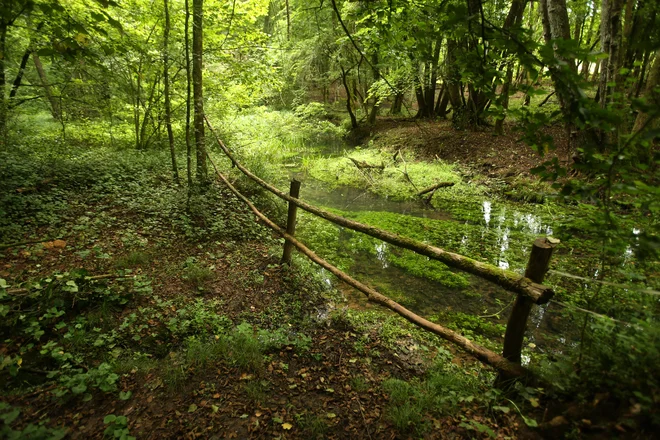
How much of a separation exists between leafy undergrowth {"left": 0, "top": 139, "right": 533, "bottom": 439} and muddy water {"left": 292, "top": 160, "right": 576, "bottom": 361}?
880 millimetres

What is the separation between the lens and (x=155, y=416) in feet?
8.09

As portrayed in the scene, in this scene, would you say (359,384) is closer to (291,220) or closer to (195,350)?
(195,350)

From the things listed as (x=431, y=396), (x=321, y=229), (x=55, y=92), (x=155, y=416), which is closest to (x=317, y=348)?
(x=431, y=396)

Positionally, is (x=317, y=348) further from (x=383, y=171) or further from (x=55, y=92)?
(x=383, y=171)

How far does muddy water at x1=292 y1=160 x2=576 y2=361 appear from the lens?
4352 millimetres

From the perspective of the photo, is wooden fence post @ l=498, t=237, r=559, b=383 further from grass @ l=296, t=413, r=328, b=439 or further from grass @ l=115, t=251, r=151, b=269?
grass @ l=115, t=251, r=151, b=269

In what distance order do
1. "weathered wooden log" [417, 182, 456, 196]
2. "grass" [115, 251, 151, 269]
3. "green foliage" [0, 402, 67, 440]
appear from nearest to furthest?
"green foliage" [0, 402, 67, 440] < "grass" [115, 251, 151, 269] < "weathered wooden log" [417, 182, 456, 196]

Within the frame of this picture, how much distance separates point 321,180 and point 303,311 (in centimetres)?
850

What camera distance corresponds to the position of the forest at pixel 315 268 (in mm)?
1863

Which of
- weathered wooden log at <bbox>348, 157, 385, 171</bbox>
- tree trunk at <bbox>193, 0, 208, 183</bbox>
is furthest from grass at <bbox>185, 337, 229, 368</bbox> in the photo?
weathered wooden log at <bbox>348, 157, 385, 171</bbox>

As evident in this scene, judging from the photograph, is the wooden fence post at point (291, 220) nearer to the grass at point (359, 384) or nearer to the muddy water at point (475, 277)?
the muddy water at point (475, 277)

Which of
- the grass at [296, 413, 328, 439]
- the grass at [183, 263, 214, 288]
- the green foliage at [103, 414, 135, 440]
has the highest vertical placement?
the grass at [183, 263, 214, 288]

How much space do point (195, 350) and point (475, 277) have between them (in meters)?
4.72

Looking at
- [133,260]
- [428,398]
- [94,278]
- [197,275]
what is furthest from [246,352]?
[133,260]
